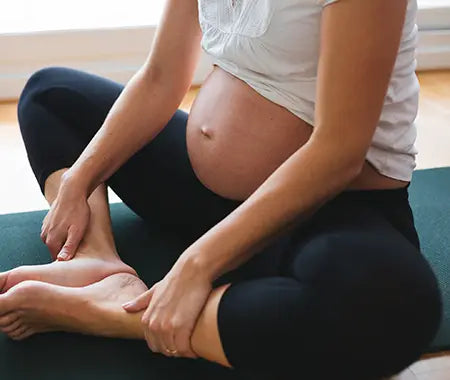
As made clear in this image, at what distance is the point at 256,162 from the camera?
127 cm

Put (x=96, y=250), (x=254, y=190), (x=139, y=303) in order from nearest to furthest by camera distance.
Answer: (x=139, y=303) < (x=254, y=190) < (x=96, y=250)

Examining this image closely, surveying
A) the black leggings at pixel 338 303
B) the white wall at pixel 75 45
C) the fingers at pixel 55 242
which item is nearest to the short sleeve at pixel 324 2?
the black leggings at pixel 338 303

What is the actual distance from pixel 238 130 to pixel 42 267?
41 centimetres

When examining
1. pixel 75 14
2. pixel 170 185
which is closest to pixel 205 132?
pixel 170 185

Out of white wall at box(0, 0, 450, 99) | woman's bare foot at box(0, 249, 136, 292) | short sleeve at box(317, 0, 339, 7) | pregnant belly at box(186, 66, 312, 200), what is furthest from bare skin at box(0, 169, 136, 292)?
white wall at box(0, 0, 450, 99)

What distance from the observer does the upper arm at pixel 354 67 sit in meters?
1.04

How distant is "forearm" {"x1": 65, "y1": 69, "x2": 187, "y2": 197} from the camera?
1440mm

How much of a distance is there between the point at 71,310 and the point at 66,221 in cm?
23

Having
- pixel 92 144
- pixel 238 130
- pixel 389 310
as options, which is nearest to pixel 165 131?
pixel 92 144

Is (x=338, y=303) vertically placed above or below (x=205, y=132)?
below

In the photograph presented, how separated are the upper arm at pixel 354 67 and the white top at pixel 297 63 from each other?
0.09 meters

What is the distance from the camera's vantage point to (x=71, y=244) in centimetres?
139

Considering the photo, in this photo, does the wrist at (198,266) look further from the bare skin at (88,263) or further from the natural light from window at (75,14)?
the natural light from window at (75,14)

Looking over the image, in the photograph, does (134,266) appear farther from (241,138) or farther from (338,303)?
(338,303)
